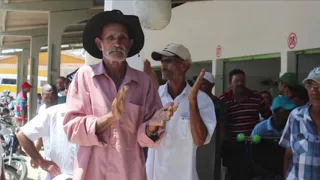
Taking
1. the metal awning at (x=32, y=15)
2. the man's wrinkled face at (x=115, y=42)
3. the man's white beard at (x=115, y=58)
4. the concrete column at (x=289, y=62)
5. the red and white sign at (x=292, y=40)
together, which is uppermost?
the metal awning at (x=32, y=15)

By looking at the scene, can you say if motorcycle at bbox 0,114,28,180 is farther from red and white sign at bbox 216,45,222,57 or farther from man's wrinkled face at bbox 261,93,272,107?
red and white sign at bbox 216,45,222,57

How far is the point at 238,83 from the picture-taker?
5.45 m

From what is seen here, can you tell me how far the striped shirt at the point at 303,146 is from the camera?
343cm

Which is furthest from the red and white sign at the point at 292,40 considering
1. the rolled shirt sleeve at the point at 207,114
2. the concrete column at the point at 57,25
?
the concrete column at the point at 57,25

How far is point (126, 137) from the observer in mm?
2436

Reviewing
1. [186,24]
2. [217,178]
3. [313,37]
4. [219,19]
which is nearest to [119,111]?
[217,178]

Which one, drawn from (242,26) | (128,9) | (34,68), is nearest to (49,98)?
(128,9)

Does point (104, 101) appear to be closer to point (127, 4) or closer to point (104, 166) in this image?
point (104, 166)

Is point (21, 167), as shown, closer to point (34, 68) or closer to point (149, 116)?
point (149, 116)

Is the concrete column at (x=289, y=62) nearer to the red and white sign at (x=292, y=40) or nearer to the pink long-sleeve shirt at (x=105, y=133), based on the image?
the red and white sign at (x=292, y=40)

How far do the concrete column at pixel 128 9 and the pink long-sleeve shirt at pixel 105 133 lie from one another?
1872 mm

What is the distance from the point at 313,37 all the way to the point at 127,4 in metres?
3.67

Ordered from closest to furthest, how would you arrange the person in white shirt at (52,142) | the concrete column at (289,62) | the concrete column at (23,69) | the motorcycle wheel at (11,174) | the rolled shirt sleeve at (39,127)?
the person in white shirt at (52,142)
the rolled shirt sleeve at (39,127)
the motorcycle wheel at (11,174)
the concrete column at (289,62)
the concrete column at (23,69)

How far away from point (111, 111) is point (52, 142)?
6.09 ft
